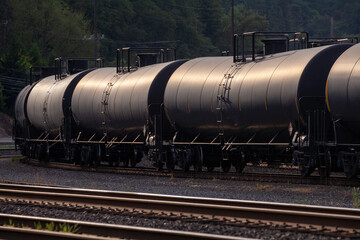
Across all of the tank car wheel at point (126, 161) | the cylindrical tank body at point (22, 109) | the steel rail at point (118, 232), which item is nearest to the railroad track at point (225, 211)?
the steel rail at point (118, 232)


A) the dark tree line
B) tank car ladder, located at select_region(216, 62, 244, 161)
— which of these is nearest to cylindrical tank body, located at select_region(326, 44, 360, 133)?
tank car ladder, located at select_region(216, 62, 244, 161)

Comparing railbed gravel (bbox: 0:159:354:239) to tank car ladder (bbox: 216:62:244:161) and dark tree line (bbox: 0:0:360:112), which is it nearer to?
tank car ladder (bbox: 216:62:244:161)

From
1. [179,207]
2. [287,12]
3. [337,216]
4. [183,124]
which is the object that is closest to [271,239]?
[337,216]

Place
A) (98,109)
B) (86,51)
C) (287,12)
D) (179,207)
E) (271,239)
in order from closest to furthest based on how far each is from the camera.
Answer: (271,239) → (179,207) → (98,109) → (86,51) → (287,12)

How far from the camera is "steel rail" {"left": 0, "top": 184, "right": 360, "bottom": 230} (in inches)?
422

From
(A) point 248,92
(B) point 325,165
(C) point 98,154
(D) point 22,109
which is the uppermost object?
(A) point 248,92

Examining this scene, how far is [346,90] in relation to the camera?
58.1 ft

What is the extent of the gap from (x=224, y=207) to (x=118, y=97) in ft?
52.9

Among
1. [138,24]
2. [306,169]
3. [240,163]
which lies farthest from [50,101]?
[138,24]

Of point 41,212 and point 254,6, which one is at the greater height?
point 254,6

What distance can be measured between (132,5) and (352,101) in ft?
364

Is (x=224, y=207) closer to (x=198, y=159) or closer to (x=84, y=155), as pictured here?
(x=198, y=159)

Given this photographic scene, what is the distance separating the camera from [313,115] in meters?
19.1

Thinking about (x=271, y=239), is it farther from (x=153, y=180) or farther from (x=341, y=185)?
(x=153, y=180)
